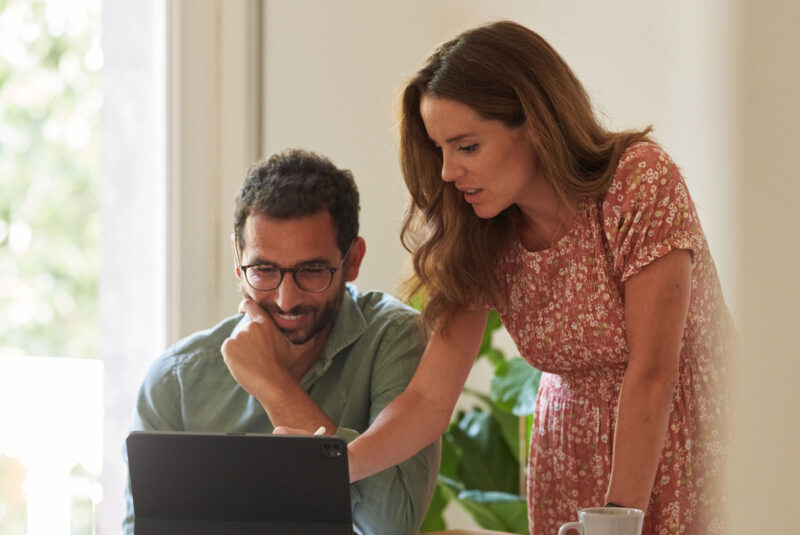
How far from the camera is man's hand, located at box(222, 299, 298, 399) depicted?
157 cm

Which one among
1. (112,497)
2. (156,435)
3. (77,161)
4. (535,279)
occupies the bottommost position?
(112,497)

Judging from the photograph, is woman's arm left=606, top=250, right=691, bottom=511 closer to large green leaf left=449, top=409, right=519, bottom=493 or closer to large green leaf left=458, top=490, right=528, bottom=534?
large green leaf left=458, top=490, right=528, bottom=534

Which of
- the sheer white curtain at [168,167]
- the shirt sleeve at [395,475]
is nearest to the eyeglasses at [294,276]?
the shirt sleeve at [395,475]

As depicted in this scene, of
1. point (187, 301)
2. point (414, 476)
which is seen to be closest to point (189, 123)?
point (187, 301)

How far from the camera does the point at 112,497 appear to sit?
2877 millimetres

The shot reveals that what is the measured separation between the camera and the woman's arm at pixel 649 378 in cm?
126

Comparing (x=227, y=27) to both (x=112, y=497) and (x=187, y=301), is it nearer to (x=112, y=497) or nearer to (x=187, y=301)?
(x=187, y=301)

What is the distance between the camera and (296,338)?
1.68 meters

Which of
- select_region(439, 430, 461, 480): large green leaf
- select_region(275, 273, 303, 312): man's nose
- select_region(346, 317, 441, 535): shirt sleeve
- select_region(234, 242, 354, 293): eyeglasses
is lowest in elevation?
select_region(439, 430, 461, 480): large green leaf

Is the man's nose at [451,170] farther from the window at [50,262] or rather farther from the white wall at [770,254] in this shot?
the window at [50,262]

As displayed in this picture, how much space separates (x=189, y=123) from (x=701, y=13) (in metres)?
1.57

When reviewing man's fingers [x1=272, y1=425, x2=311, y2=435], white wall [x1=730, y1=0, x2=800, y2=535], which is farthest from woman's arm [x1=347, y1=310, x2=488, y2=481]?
white wall [x1=730, y1=0, x2=800, y2=535]

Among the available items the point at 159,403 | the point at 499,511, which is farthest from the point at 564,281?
the point at 499,511

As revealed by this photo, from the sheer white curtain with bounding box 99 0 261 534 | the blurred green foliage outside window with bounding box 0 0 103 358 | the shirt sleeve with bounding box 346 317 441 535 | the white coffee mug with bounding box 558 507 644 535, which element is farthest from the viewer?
the blurred green foliage outside window with bounding box 0 0 103 358
